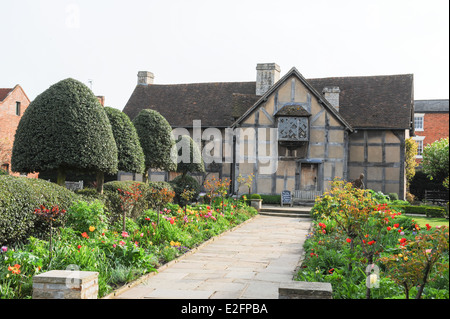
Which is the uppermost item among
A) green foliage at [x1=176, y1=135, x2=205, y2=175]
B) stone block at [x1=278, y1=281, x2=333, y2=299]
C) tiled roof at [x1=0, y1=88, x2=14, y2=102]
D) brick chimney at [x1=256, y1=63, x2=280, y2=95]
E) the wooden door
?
brick chimney at [x1=256, y1=63, x2=280, y2=95]

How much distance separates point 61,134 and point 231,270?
249 inches

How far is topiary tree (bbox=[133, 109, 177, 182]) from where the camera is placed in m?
19.1

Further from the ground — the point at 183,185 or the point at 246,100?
the point at 246,100

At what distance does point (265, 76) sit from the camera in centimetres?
2764

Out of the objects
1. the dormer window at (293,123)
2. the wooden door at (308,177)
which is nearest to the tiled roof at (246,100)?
the dormer window at (293,123)

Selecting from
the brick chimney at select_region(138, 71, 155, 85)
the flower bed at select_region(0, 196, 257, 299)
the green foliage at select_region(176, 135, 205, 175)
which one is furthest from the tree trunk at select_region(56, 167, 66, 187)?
the brick chimney at select_region(138, 71, 155, 85)

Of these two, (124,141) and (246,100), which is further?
(246,100)

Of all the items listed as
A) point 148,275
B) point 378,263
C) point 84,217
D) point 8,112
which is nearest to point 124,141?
point 84,217

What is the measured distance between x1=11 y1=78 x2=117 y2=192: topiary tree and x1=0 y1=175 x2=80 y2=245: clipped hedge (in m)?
2.72

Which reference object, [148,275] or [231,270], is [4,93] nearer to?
[148,275]

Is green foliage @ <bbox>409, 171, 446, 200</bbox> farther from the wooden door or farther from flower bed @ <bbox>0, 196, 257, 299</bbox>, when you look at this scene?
flower bed @ <bbox>0, 196, 257, 299</bbox>

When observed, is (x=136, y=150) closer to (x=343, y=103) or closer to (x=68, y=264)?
(x=68, y=264)

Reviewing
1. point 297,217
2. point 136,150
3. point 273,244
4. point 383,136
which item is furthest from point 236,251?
point 383,136
